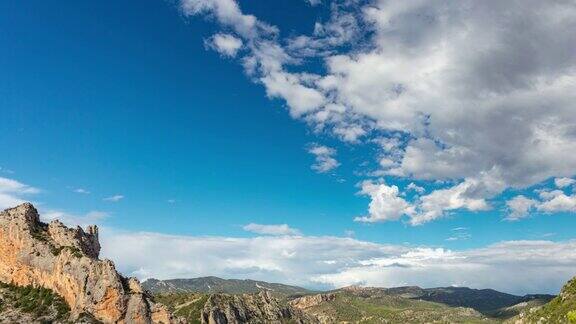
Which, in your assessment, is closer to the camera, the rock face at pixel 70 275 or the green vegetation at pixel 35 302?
the green vegetation at pixel 35 302

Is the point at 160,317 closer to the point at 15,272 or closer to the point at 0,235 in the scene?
the point at 15,272

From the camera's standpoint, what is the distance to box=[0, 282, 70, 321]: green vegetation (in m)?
141

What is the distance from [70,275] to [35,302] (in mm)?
12152

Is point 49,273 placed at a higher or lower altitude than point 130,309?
higher

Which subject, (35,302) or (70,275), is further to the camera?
(70,275)

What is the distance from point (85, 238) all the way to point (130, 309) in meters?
52.4

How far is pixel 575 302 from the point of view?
643 ft

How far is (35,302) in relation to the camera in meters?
146

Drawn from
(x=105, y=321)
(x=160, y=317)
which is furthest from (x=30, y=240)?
(x=160, y=317)

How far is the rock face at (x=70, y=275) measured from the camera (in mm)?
149250

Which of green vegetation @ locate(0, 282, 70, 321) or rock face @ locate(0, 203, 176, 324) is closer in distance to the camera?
green vegetation @ locate(0, 282, 70, 321)

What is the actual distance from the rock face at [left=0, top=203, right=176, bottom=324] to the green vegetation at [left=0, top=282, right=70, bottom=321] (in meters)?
2.29

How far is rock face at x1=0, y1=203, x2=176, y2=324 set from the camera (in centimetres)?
14925

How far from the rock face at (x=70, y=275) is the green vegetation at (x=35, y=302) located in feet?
7.53
